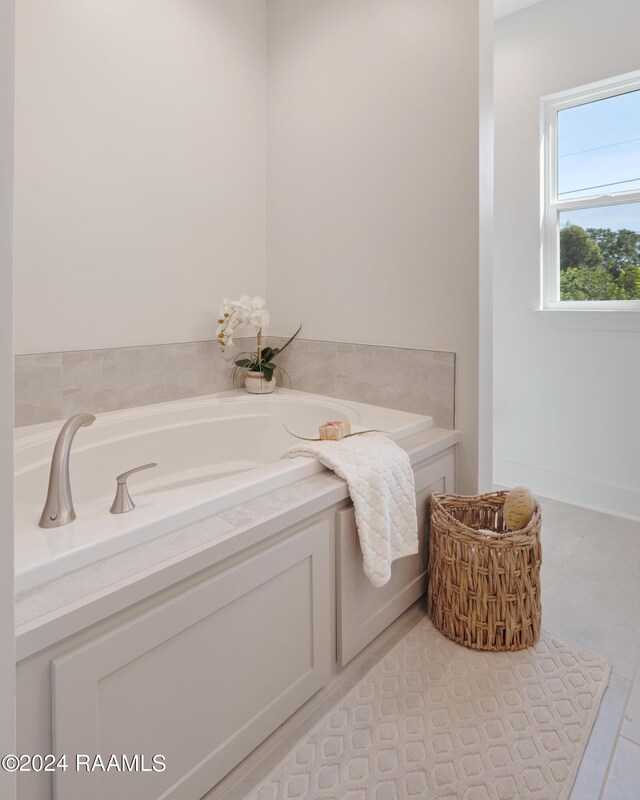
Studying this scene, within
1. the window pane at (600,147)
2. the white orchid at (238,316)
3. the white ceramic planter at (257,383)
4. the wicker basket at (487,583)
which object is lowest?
the wicker basket at (487,583)

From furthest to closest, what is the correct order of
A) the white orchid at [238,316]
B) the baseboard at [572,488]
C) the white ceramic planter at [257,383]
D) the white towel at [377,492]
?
the baseboard at [572,488] → the white ceramic planter at [257,383] → the white orchid at [238,316] → the white towel at [377,492]

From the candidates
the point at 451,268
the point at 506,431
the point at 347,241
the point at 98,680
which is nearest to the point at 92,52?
the point at 347,241

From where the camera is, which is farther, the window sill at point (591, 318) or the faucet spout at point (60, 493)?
the window sill at point (591, 318)

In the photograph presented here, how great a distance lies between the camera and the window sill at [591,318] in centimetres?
253

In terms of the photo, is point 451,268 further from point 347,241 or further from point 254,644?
point 254,644

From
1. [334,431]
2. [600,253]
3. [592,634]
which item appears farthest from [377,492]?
[600,253]

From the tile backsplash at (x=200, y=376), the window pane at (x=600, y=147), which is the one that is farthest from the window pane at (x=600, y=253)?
the tile backsplash at (x=200, y=376)

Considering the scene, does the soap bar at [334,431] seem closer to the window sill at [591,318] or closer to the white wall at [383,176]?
the white wall at [383,176]

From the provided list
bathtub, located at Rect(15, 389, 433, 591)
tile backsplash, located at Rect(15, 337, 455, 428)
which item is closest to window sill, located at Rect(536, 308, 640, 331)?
tile backsplash, located at Rect(15, 337, 455, 428)

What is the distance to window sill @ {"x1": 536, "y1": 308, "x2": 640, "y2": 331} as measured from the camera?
2529 mm

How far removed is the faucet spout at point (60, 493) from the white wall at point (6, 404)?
55 cm

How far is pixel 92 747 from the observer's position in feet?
2.87

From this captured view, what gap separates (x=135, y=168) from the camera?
2.10 metres

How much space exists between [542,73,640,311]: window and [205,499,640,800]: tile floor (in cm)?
117
